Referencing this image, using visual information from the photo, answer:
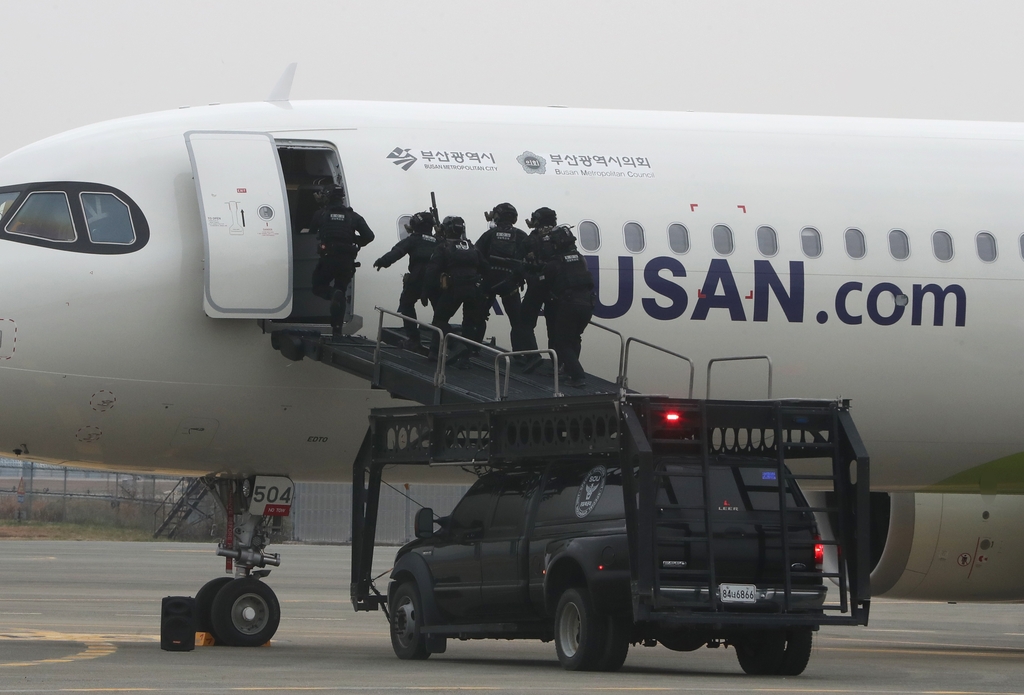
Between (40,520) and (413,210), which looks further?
(40,520)

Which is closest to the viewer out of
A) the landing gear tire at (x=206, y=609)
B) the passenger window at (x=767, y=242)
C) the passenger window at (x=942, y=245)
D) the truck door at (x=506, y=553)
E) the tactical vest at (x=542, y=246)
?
the truck door at (x=506, y=553)

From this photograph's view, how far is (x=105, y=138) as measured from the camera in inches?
752

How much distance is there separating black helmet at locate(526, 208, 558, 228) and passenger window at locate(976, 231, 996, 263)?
5.70 metres

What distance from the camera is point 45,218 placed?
18500mm

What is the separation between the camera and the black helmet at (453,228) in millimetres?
18281

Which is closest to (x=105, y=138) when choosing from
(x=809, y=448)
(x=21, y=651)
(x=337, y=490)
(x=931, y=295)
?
(x=21, y=651)

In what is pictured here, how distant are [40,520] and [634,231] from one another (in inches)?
2144

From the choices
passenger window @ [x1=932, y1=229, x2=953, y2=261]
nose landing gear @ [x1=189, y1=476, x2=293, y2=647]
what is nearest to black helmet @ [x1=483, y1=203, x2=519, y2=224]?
nose landing gear @ [x1=189, y1=476, x2=293, y2=647]

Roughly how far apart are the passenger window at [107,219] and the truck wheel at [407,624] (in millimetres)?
4954

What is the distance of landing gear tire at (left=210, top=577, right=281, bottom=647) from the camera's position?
1942 centimetres

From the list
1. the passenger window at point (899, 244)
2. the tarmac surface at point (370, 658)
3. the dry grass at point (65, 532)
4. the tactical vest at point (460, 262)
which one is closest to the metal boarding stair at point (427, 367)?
the tactical vest at point (460, 262)

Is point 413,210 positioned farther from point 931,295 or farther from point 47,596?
point 47,596

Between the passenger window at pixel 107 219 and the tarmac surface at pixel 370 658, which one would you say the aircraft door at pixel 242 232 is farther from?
the tarmac surface at pixel 370 658

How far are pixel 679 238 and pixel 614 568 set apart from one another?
5.78m
